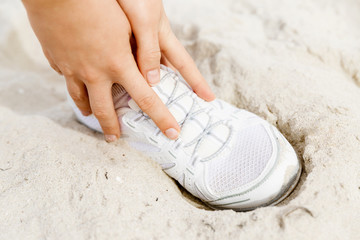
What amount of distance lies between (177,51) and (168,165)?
1.38ft

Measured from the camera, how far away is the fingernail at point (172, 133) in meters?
0.95

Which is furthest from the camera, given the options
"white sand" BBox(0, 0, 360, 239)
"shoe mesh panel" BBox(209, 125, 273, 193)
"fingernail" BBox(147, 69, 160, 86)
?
"fingernail" BBox(147, 69, 160, 86)

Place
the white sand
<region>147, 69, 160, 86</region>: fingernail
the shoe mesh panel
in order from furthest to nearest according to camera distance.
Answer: <region>147, 69, 160, 86</region>: fingernail, the shoe mesh panel, the white sand

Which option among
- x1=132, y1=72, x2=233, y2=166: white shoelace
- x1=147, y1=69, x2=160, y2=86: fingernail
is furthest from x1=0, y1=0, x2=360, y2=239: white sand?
x1=147, y1=69, x2=160, y2=86: fingernail

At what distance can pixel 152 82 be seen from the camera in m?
1.00

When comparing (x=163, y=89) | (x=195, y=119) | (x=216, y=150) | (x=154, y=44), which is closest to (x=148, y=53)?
(x=154, y=44)

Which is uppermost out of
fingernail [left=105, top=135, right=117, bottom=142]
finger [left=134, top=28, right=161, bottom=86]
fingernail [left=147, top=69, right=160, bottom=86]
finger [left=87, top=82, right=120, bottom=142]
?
finger [left=134, top=28, right=161, bottom=86]

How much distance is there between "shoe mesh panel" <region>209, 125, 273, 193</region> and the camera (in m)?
0.87

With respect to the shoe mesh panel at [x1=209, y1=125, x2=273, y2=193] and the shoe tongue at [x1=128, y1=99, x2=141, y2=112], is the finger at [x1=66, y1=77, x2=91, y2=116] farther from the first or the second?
the shoe mesh panel at [x1=209, y1=125, x2=273, y2=193]

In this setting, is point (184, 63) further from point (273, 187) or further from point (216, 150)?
point (273, 187)

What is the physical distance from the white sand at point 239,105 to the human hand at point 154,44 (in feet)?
0.71

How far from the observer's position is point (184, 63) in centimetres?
109

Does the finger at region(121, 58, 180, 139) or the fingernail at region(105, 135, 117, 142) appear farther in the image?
the fingernail at region(105, 135, 117, 142)

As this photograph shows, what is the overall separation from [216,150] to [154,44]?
1.32 feet
